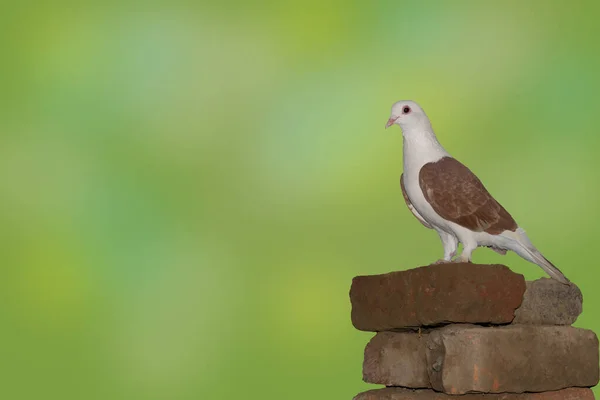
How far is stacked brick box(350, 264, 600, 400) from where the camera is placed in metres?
6.77

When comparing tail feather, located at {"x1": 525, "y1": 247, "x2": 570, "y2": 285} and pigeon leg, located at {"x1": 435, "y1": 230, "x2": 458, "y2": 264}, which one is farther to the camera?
pigeon leg, located at {"x1": 435, "y1": 230, "x2": 458, "y2": 264}

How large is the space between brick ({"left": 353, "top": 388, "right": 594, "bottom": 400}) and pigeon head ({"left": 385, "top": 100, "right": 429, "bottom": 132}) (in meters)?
1.92

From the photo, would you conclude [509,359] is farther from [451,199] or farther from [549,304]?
[451,199]

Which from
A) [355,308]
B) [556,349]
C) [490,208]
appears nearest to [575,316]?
[556,349]

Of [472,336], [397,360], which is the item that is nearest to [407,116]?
[472,336]

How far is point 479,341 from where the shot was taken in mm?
6785

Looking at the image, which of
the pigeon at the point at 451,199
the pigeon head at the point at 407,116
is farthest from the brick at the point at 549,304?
the pigeon head at the point at 407,116

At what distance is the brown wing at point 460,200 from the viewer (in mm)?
7137

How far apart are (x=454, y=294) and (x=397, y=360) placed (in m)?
0.91

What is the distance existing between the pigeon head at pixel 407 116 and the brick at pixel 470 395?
6.30ft

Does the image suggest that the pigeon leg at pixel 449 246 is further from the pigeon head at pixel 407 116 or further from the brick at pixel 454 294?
the pigeon head at pixel 407 116

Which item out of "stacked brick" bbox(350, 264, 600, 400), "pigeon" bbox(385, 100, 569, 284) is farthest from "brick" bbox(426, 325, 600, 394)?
"pigeon" bbox(385, 100, 569, 284)

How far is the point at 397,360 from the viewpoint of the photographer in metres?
7.42

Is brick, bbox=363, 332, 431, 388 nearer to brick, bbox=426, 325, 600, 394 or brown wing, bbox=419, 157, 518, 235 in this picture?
brick, bbox=426, 325, 600, 394
